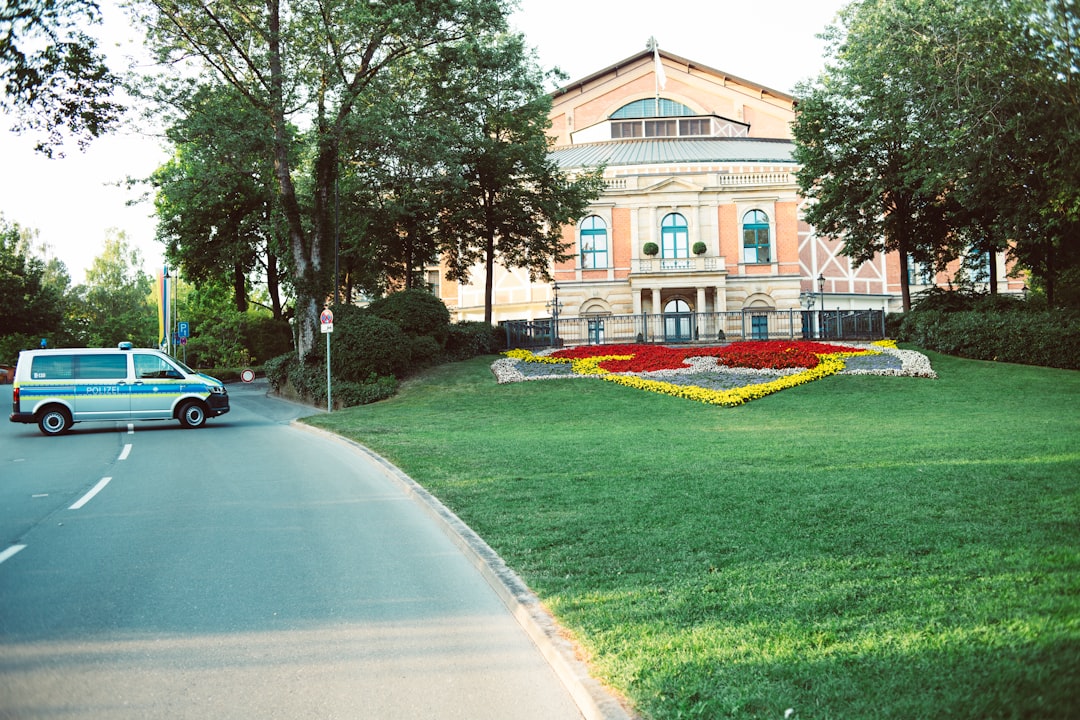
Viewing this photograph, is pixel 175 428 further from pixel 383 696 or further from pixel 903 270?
pixel 903 270

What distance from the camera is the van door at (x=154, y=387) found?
2231cm

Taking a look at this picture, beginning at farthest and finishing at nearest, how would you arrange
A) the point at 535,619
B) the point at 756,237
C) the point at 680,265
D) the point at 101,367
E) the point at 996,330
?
1. the point at 756,237
2. the point at 680,265
3. the point at 996,330
4. the point at 101,367
5. the point at 535,619

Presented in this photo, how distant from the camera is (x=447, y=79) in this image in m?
31.4

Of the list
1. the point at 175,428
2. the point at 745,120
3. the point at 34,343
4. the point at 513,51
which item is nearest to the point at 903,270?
the point at 513,51

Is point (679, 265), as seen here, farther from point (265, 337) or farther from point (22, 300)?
point (22, 300)

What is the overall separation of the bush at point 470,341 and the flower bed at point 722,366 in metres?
2.02

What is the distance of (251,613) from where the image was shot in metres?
5.90

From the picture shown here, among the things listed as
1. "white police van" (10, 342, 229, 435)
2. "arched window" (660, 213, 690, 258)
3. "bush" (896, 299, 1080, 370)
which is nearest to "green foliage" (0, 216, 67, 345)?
"white police van" (10, 342, 229, 435)

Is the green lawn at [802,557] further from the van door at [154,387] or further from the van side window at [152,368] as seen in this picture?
the van side window at [152,368]

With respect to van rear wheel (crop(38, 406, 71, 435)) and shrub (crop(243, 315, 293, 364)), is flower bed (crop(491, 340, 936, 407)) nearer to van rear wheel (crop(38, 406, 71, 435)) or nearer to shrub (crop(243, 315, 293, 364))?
van rear wheel (crop(38, 406, 71, 435))

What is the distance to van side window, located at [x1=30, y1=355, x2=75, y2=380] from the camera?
2130 centimetres

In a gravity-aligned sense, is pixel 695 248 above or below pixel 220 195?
below

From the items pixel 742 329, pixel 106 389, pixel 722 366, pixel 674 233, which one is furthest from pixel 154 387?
pixel 674 233

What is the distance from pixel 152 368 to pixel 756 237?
41.0 meters
